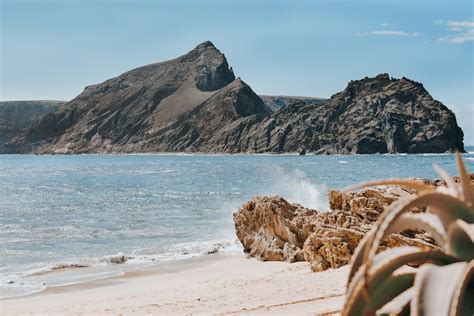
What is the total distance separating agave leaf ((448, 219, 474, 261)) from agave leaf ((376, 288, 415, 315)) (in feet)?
0.82

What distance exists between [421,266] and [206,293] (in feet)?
29.7

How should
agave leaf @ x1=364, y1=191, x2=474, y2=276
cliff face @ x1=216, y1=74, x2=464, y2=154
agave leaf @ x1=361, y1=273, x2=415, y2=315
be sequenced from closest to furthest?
agave leaf @ x1=364, y1=191, x2=474, y2=276 → agave leaf @ x1=361, y1=273, x2=415, y2=315 → cliff face @ x1=216, y1=74, x2=464, y2=154

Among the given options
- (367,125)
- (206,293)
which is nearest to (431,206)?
(206,293)

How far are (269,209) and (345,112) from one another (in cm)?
16164

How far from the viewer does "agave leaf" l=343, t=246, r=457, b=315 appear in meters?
2.30

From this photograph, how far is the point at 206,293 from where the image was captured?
439 inches

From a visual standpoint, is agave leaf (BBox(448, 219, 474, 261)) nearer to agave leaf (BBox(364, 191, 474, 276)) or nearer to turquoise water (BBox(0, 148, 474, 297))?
agave leaf (BBox(364, 191, 474, 276))

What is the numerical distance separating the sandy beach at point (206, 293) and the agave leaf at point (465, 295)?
4926mm

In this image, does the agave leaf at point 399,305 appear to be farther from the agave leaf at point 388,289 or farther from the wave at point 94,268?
the wave at point 94,268

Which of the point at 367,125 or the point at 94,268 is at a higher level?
the point at 367,125

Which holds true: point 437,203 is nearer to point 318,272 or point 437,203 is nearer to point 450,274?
point 450,274

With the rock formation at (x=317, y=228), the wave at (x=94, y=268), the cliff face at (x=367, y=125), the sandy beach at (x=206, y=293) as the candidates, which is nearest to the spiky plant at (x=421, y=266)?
the sandy beach at (x=206, y=293)

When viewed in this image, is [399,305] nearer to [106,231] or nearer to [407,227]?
[407,227]

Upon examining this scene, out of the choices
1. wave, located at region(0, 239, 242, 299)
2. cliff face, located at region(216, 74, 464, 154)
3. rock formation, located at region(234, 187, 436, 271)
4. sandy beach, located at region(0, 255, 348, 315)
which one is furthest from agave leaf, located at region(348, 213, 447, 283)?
cliff face, located at region(216, 74, 464, 154)
